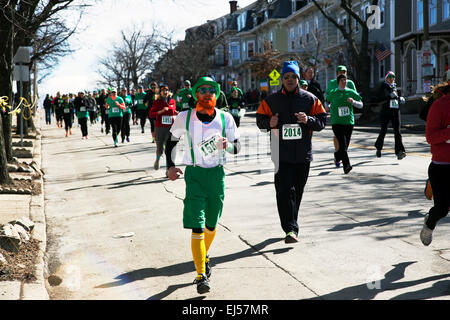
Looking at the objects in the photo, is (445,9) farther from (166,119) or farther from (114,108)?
(166,119)

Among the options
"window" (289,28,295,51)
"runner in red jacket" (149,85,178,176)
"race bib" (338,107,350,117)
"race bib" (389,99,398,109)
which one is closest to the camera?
"race bib" (338,107,350,117)

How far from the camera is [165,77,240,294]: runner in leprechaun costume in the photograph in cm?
529


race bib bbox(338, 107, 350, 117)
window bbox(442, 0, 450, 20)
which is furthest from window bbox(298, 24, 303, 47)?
race bib bbox(338, 107, 350, 117)

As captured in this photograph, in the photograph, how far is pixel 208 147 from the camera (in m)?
5.37

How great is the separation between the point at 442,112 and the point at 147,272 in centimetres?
305

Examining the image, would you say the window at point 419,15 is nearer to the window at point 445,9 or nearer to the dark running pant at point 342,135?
the window at point 445,9

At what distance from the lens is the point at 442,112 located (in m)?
5.61

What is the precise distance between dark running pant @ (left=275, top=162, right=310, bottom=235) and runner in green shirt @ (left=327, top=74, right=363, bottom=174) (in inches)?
197

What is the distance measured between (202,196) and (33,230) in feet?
10.8

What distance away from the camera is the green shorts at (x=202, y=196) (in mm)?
5270

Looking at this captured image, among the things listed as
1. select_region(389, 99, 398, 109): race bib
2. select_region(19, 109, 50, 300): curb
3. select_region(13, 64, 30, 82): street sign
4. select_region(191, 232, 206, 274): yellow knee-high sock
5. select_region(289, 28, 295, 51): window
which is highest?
select_region(289, 28, 295, 51): window

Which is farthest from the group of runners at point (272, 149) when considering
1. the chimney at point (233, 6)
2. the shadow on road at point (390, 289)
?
the chimney at point (233, 6)

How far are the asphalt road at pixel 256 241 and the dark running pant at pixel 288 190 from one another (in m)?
0.25

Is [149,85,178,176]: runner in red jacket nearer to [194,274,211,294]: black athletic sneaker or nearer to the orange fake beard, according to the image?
the orange fake beard
